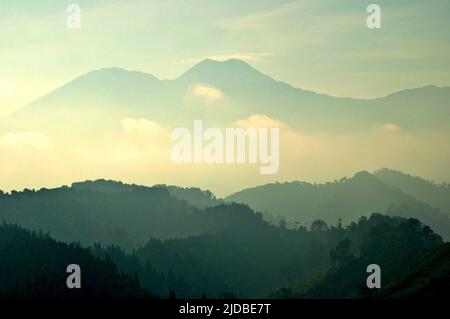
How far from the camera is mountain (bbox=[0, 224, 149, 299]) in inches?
4319

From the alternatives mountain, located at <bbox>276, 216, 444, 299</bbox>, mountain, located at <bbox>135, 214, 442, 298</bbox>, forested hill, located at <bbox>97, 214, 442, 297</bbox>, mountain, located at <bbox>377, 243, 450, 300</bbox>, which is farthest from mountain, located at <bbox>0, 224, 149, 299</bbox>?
mountain, located at <bbox>135, 214, 442, 298</bbox>

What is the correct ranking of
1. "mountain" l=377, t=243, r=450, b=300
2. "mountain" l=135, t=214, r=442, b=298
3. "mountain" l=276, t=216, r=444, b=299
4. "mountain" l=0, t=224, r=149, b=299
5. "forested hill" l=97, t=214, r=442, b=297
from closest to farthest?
"mountain" l=377, t=243, r=450, b=300 < "mountain" l=0, t=224, r=149, b=299 < "mountain" l=276, t=216, r=444, b=299 < "forested hill" l=97, t=214, r=442, b=297 < "mountain" l=135, t=214, r=442, b=298

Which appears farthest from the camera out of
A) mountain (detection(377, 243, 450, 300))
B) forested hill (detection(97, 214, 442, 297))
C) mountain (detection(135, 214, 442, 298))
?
mountain (detection(135, 214, 442, 298))

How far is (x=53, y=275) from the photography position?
112438mm

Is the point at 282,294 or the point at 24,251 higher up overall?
the point at 24,251

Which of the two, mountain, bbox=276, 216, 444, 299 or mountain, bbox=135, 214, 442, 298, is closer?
mountain, bbox=276, 216, 444, 299

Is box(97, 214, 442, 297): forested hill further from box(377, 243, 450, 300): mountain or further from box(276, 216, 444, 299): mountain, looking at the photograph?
box(377, 243, 450, 300): mountain

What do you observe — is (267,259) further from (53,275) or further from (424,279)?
(424,279)
